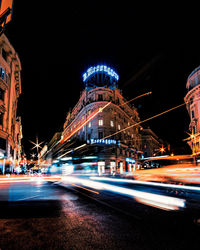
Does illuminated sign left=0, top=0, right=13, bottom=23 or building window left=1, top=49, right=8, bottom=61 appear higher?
building window left=1, top=49, right=8, bottom=61

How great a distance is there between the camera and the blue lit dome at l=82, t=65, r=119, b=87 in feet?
155

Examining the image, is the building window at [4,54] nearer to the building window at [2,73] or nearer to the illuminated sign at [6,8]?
the building window at [2,73]

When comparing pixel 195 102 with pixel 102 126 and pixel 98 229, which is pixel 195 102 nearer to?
pixel 102 126

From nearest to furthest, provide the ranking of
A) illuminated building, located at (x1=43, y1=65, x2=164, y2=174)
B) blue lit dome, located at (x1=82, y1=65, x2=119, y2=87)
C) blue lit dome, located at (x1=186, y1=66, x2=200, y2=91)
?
illuminated building, located at (x1=43, y1=65, x2=164, y2=174), blue lit dome, located at (x1=186, y1=66, x2=200, y2=91), blue lit dome, located at (x1=82, y1=65, x2=119, y2=87)

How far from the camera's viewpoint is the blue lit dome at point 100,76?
155 ft

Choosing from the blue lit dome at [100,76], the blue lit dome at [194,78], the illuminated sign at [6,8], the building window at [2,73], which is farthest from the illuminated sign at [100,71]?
the illuminated sign at [6,8]

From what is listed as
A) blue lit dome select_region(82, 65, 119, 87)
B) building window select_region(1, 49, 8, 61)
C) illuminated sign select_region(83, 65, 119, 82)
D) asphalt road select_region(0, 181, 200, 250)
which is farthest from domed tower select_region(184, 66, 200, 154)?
asphalt road select_region(0, 181, 200, 250)

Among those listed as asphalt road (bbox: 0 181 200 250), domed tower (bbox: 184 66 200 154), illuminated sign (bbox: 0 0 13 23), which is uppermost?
domed tower (bbox: 184 66 200 154)

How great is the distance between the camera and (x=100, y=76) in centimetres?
4853

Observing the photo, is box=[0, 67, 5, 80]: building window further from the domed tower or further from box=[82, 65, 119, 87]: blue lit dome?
the domed tower

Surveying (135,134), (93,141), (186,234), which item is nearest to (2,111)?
(93,141)

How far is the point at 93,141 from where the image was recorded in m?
40.8

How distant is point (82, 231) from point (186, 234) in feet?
6.80

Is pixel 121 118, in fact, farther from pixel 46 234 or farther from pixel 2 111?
pixel 46 234
